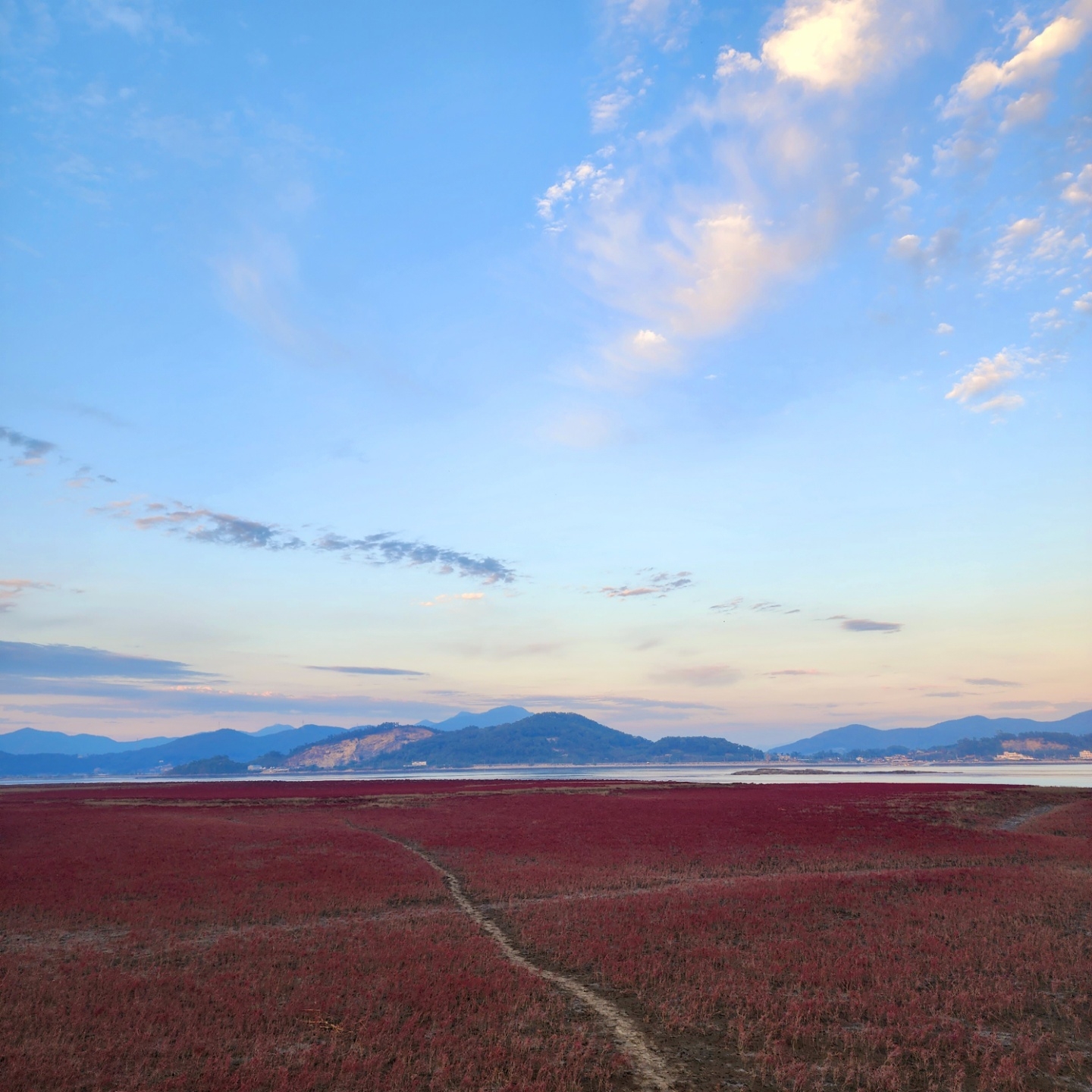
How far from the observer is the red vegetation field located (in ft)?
35.4

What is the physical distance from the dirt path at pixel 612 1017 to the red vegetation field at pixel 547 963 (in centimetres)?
26

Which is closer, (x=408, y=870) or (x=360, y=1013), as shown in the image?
(x=360, y=1013)

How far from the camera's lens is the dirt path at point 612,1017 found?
10.6 metres

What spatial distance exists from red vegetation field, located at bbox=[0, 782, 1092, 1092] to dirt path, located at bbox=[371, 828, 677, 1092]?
255 mm


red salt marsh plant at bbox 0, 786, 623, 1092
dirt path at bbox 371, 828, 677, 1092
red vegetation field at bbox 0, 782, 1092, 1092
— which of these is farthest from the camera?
red vegetation field at bbox 0, 782, 1092, 1092

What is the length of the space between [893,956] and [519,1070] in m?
10.5

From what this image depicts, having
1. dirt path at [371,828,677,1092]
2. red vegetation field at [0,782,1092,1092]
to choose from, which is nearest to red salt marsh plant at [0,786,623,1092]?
red vegetation field at [0,782,1092,1092]

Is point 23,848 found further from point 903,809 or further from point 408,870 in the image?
point 903,809

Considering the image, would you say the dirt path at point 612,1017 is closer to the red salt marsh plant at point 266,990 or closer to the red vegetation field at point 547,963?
the red vegetation field at point 547,963

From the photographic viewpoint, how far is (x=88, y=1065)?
10508 millimetres

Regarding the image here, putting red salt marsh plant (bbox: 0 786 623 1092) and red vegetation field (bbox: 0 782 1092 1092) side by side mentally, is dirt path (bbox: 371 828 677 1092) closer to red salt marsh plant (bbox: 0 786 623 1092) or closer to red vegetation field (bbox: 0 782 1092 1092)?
red vegetation field (bbox: 0 782 1092 1092)

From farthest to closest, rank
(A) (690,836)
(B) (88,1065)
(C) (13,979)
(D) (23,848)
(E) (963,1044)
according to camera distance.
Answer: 1. (A) (690,836)
2. (D) (23,848)
3. (C) (13,979)
4. (E) (963,1044)
5. (B) (88,1065)

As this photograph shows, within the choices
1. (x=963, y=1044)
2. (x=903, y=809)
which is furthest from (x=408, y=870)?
(x=903, y=809)

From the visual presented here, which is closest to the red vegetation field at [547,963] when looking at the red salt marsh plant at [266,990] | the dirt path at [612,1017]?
the red salt marsh plant at [266,990]
